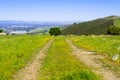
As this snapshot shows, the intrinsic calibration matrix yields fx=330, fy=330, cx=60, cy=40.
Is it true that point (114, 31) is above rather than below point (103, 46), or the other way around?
below

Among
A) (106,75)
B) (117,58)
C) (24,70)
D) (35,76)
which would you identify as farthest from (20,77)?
(117,58)

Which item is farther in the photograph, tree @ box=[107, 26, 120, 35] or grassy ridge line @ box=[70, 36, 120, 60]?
tree @ box=[107, 26, 120, 35]

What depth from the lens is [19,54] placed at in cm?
3619

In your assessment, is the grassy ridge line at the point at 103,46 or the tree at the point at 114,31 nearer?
the grassy ridge line at the point at 103,46

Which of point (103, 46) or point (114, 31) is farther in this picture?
point (114, 31)

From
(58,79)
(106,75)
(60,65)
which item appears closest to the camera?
(58,79)

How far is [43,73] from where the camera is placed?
2300 centimetres

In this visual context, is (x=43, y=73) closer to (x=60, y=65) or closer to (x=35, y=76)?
(x=35, y=76)

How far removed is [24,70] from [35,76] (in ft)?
10.7

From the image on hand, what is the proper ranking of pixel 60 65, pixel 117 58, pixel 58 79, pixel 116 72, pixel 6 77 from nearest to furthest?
pixel 58 79 → pixel 6 77 → pixel 116 72 → pixel 60 65 → pixel 117 58

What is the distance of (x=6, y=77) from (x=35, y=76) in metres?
2.06

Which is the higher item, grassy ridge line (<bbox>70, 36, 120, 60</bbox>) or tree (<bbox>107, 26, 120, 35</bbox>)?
grassy ridge line (<bbox>70, 36, 120, 60</bbox>)

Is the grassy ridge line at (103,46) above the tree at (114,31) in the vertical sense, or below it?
above

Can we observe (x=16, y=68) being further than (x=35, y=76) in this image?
Yes
